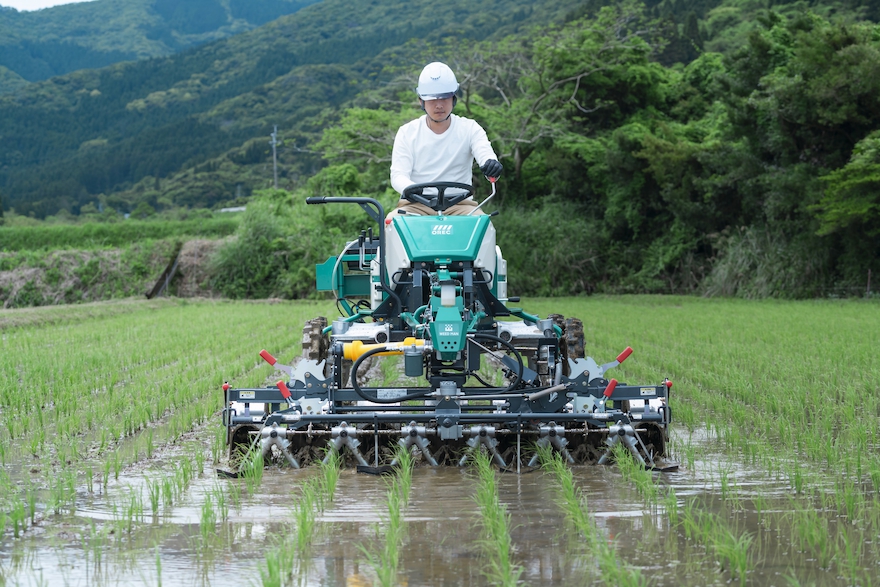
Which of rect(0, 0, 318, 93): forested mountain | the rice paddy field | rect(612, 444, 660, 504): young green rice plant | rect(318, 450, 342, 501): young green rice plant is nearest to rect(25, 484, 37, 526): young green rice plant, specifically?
the rice paddy field

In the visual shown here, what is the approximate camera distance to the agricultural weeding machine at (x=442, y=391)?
4813 millimetres

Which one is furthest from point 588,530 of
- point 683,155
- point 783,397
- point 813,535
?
point 683,155

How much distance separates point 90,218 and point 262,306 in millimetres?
23063

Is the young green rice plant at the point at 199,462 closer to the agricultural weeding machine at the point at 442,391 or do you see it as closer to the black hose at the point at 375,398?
the agricultural weeding machine at the point at 442,391

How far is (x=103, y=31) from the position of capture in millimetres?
103312

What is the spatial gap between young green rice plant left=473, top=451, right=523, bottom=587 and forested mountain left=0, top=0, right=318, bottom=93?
302 ft

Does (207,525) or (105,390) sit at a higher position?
(207,525)

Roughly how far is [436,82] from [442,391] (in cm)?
214

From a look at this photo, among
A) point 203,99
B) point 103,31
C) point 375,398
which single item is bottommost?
point 375,398

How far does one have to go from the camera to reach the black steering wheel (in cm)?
576

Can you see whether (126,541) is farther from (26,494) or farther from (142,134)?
(142,134)

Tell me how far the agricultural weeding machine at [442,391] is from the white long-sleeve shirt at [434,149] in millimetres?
474

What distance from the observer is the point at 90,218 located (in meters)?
39.8

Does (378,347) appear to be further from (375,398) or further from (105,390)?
(105,390)
